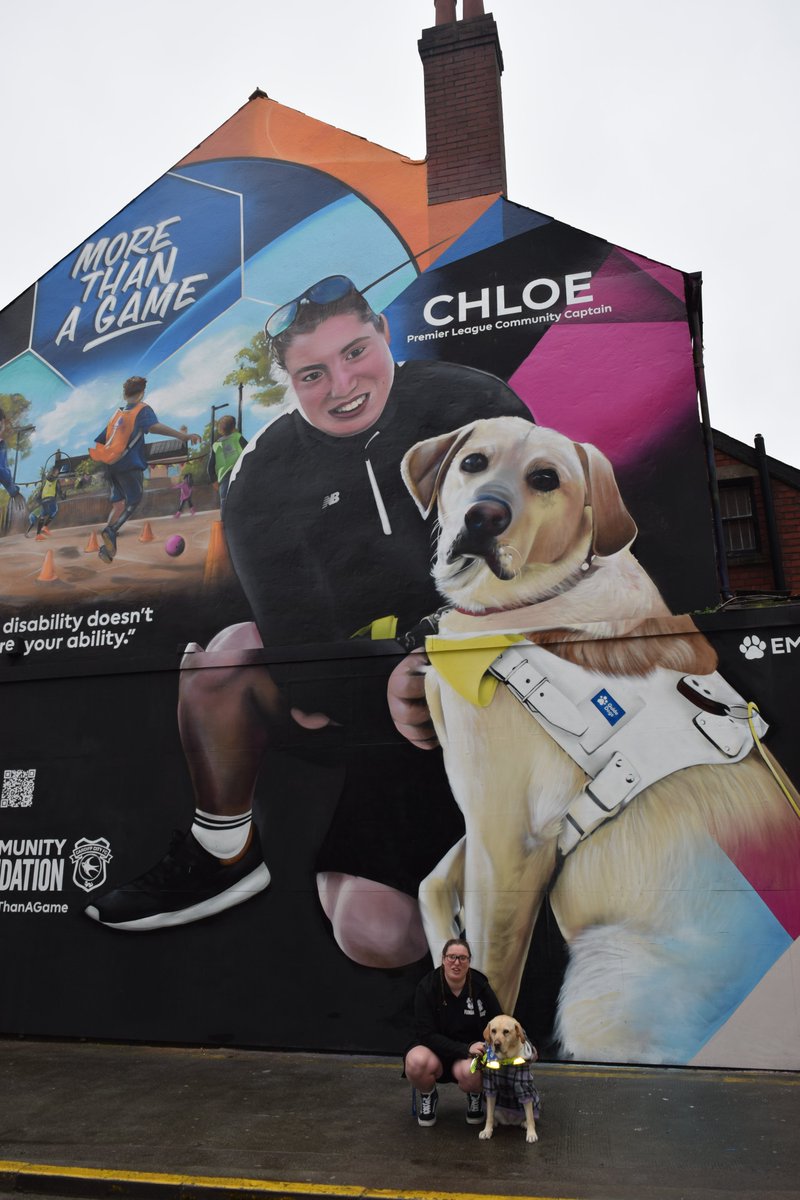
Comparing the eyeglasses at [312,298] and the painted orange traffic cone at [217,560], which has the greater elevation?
the eyeglasses at [312,298]

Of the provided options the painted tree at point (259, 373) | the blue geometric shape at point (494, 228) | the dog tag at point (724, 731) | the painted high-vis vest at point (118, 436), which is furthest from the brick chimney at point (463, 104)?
the dog tag at point (724, 731)

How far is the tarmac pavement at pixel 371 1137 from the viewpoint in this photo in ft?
17.3

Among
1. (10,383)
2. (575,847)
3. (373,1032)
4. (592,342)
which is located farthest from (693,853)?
(10,383)

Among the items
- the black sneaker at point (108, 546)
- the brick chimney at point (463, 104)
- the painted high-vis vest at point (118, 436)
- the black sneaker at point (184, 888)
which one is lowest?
the black sneaker at point (184, 888)

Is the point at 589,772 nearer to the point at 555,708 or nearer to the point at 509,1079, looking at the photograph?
the point at 555,708

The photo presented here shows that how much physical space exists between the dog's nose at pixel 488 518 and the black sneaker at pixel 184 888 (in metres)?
3.38

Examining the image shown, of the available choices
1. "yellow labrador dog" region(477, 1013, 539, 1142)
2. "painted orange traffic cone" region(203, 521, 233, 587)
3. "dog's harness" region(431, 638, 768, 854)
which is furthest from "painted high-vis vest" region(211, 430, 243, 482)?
"yellow labrador dog" region(477, 1013, 539, 1142)

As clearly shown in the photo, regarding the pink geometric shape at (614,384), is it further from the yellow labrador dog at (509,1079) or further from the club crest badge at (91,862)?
the club crest badge at (91,862)

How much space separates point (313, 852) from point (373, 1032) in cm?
156

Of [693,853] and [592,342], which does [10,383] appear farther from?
[693,853]

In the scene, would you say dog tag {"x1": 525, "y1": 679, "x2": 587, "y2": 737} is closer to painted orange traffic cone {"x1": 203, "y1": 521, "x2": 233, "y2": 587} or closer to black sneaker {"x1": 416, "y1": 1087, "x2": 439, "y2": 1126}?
black sneaker {"x1": 416, "y1": 1087, "x2": 439, "y2": 1126}

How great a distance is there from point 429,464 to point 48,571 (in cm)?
430

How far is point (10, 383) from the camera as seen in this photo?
11.4 m

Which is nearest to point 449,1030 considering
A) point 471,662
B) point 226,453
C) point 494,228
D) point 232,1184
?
point 232,1184
